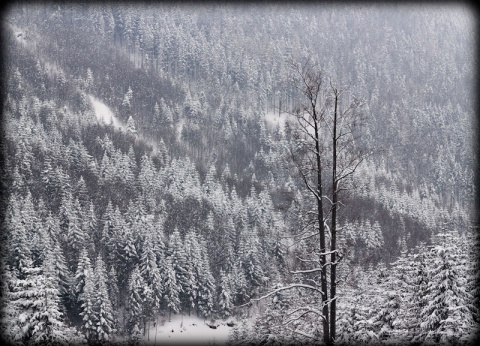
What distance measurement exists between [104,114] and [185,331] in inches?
5173

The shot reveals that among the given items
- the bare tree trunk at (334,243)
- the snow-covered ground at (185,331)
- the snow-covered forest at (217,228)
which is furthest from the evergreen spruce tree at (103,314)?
the bare tree trunk at (334,243)

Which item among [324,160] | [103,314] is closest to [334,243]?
[324,160]

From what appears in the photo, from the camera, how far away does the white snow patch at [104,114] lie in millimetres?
177125

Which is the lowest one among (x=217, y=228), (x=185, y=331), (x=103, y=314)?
(x=185, y=331)

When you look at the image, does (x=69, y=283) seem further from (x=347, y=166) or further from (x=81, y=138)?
(x=81, y=138)

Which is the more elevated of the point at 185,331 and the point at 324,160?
the point at 324,160

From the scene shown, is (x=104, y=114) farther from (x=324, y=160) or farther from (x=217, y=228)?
(x=324, y=160)

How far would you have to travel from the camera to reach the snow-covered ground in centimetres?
7300

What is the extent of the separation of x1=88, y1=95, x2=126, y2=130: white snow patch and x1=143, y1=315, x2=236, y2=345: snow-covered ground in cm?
11052

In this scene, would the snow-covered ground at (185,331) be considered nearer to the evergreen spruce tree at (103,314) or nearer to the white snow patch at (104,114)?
the evergreen spruce tree at (103,314)

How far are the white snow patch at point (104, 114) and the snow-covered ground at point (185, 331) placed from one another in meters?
111

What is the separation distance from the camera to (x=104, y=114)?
187 m

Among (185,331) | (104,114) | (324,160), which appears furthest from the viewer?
(104,114)

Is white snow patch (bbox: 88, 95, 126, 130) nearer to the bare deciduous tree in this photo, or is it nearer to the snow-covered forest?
the snow-covered forest
